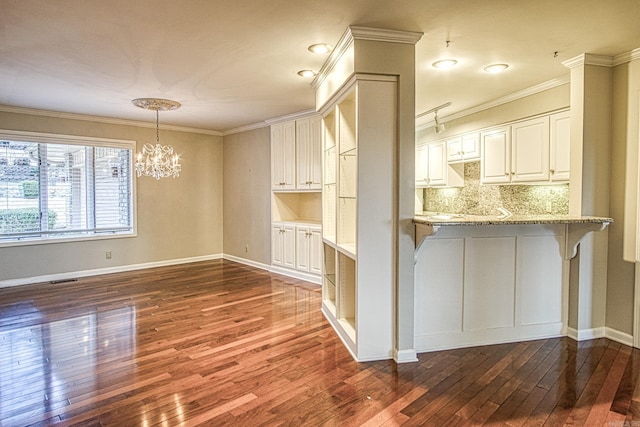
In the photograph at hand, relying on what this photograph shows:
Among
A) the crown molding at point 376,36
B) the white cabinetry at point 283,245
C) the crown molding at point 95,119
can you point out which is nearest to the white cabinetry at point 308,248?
the white cabinetry at point 283,245

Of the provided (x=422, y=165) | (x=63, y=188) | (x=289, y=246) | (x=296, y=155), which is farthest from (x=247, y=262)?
(x=422, y=165)

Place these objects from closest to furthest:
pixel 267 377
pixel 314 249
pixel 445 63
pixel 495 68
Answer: pixel 267 377 → pixel 445 63 → pixel 495 68 → pixel 314 249

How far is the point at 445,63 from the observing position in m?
3.47

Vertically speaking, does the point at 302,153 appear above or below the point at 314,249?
above

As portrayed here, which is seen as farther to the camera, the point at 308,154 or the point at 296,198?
the point at 296,198

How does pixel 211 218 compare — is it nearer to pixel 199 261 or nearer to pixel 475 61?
pixel 199 261

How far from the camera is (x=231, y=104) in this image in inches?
203

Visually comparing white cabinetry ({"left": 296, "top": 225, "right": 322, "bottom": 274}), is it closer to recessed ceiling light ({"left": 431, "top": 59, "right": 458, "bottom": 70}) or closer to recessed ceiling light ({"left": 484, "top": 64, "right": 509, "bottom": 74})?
recessed ceiling light ({"left": 431, "top": 59, "right": 458, "bottom": 70})

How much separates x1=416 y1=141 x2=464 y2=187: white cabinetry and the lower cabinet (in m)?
1.89

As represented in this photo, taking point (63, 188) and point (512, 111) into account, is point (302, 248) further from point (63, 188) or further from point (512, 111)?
point (63, 188)

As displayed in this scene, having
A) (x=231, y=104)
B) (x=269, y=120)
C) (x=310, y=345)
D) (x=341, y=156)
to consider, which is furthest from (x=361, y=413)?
(x=269, y=120)

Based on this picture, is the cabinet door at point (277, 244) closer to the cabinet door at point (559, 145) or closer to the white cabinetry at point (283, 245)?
the white cabinetry at point (283, 245)

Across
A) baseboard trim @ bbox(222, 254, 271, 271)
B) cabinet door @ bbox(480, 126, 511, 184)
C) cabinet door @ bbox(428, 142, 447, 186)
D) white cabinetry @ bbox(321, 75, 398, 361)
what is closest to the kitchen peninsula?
white cabinetry @ bbox(321, 75, 398, 361)

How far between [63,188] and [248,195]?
2.84 m
